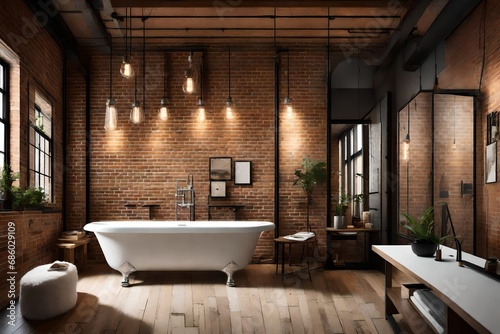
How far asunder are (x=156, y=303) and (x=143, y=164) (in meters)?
2.77

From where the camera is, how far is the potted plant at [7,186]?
4.50 metres

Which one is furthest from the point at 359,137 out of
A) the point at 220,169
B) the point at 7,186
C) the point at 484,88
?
the point at 7,186

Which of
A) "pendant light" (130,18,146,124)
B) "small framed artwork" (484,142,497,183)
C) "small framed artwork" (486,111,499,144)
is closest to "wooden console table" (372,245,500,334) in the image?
"small framed artwork" (484,142,497,183)

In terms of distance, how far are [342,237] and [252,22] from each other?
321 centimetres

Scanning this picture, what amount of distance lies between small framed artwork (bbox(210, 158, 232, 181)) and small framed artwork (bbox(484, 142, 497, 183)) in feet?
12.6

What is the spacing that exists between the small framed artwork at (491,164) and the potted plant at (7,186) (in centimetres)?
431

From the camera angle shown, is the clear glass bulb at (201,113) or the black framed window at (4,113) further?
the clear glass bulb at (201,113)

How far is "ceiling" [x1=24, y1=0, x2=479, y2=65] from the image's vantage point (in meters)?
5.31

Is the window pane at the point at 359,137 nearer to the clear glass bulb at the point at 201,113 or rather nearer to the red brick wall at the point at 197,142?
the red brick wall at the point at 197,142

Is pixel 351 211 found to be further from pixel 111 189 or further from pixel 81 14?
pixel 81 14

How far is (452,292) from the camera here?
2.36 m

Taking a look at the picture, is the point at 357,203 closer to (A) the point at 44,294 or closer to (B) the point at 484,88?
(B) the point at 484,88

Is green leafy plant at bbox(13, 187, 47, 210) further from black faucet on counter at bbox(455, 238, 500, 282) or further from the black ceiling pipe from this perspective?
the black ceiling pipe

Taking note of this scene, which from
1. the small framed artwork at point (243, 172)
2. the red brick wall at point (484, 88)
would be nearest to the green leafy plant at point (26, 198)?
the small framed artwork at point (243, 172)
